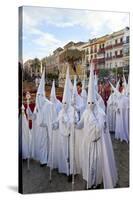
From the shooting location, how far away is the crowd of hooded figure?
3908 millimetres

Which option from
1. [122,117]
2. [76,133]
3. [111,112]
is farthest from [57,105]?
[122,117]

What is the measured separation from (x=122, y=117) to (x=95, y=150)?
1.18ft

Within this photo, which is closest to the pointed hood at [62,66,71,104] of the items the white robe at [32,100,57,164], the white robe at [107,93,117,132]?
the white robe at [32,100,57,164]

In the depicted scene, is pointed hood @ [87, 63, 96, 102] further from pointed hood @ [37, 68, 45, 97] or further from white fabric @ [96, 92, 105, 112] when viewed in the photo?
pointed hood @ [37, 68, 45, 97]

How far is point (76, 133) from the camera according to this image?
158 inches

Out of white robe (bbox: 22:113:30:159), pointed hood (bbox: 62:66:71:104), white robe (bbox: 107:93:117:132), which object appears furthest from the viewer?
white robe (bbox: 107:93:117:132)


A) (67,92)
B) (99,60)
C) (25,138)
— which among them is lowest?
(25,138)

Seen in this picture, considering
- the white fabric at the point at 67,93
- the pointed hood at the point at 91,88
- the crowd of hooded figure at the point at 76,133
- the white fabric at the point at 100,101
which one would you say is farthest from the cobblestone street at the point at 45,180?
the white fabric at the point at 67,93

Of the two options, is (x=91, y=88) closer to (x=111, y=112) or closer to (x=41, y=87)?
(x=111, y=112)

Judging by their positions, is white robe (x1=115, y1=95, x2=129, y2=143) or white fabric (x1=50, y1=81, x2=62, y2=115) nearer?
white fabric (x1=50, y1=81, x2=62, y2=115)

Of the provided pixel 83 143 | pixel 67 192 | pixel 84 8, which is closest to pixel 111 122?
pixel 83 143

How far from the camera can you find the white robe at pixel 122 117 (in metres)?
4.14

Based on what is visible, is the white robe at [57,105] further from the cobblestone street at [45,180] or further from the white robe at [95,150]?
the cobblestone street at [45,180]

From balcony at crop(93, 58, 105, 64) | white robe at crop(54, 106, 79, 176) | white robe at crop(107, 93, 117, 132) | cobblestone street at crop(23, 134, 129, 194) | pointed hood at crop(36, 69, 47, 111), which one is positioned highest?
balcony at crop(93, 58, 105, 64)
